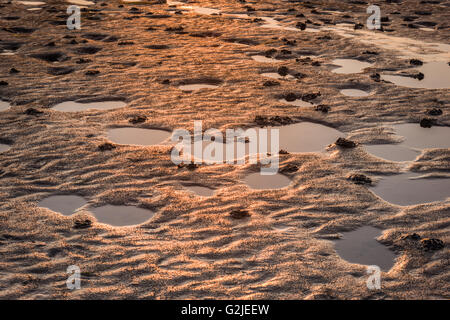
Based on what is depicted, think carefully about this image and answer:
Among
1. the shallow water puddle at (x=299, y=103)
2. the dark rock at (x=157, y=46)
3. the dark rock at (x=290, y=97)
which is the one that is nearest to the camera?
the shallow water puddle at (x=299, y=103)

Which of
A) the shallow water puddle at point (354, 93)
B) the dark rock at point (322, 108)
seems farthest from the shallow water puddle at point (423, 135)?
the shallow water puddle at point (354, 93)

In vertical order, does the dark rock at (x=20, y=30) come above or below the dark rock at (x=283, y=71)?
above

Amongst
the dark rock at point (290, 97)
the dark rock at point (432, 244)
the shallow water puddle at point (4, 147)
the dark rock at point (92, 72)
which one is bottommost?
the dark rock at point (432, 244)

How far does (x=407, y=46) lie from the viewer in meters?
13.1

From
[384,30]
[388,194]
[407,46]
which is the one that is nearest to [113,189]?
[388,194]

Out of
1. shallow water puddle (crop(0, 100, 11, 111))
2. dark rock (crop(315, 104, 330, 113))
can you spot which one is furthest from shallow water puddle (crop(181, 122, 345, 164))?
shallow water puddle (crop(0, 100, 11, 111))

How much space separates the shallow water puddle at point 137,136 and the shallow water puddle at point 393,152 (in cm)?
310

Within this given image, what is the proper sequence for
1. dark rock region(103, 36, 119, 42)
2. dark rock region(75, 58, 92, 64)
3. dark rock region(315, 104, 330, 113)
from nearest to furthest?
dark rock region(315, 104, 330, 113) → dark rock region(75, 58, 92, 64) → dark rock region(103, 36, 119, 42)

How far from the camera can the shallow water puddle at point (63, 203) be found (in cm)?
656

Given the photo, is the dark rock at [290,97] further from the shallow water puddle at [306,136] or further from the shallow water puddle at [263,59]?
the shallow water puddle at [263,59]

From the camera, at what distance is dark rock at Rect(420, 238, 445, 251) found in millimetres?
5785

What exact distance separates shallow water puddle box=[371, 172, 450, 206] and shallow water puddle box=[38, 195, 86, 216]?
368 cm

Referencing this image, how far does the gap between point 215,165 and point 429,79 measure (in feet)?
18.3

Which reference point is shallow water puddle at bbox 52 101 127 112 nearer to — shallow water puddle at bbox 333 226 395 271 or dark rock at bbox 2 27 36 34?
shallow water puddle at bbox 333 226 395 271
